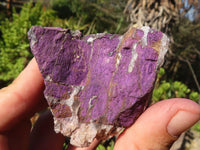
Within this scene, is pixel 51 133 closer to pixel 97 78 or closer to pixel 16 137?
pixel 16 137

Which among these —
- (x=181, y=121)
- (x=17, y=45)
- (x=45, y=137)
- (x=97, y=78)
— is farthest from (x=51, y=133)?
(x=17, y=45)

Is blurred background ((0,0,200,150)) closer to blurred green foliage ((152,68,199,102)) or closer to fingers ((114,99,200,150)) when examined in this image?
blurred green foliage ((152,68,199,102))

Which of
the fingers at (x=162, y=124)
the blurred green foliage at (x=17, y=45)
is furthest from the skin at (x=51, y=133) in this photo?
the blurred green foliage at (x=17, y=45)

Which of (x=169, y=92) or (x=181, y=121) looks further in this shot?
(x=169, y=92)

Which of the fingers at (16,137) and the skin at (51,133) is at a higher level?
the skin at (51,133)

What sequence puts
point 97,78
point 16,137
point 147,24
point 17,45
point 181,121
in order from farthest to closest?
point 17,45 < point 147,24 < point 16,137 < point 97,78 < point 181,121

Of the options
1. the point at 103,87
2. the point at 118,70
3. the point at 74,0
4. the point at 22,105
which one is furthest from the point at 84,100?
the point at 74,0

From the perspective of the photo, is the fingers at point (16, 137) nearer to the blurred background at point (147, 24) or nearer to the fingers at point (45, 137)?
the fingers at point (45, 137)
